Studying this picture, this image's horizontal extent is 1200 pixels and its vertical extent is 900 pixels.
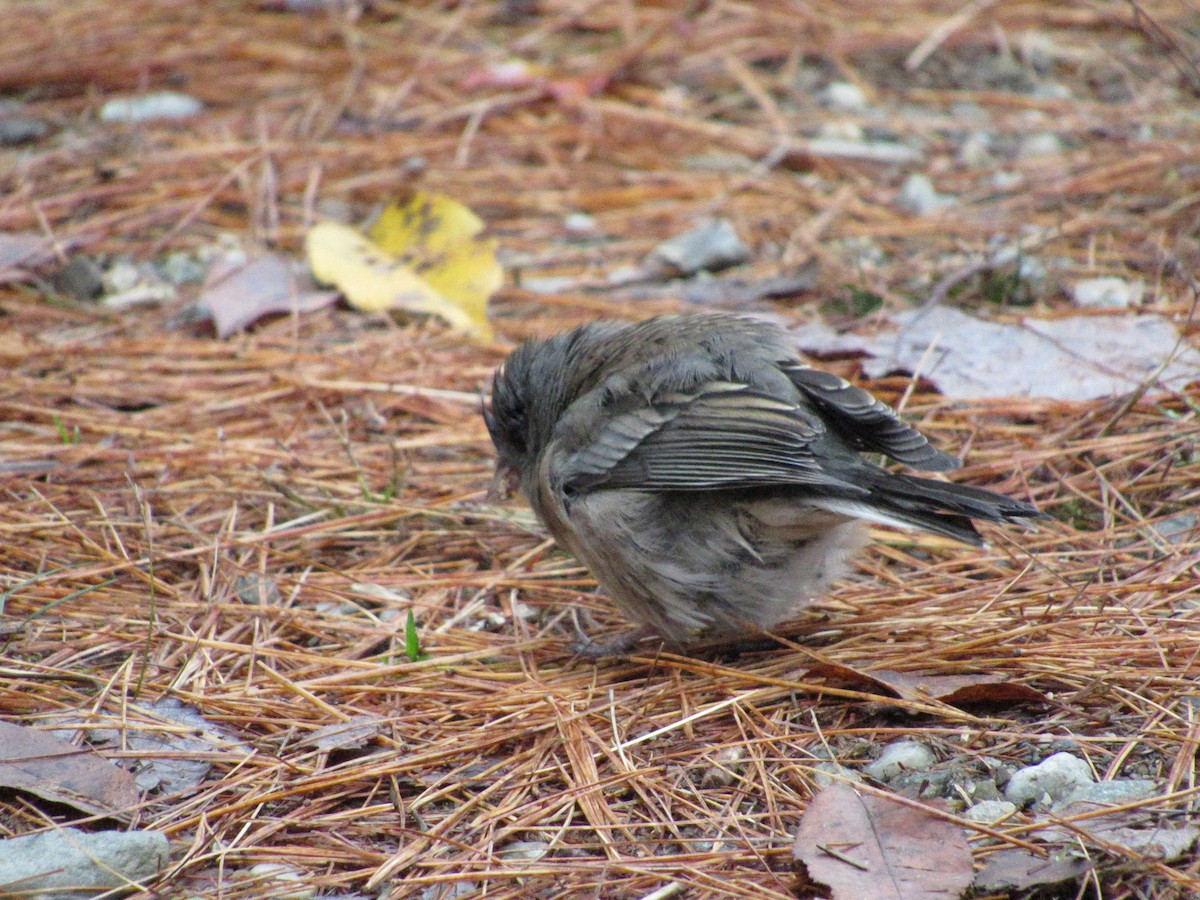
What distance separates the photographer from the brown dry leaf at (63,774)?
7.44ft

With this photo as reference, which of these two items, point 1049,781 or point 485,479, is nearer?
point 1049,781

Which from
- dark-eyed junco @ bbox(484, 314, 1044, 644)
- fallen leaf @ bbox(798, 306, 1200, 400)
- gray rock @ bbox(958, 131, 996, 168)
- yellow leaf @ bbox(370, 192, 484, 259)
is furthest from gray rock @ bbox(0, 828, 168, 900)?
gray rock @ bbox(958, 131, 996, 168)

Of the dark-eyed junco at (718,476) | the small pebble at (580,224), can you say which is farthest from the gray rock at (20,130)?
the dark-eyed junco at (718,476)

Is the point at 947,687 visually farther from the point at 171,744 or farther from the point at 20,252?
the point at 20,252

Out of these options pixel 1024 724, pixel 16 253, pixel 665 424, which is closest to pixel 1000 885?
pixel 1024 724

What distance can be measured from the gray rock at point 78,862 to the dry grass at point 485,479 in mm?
66

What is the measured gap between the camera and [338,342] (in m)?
4.56

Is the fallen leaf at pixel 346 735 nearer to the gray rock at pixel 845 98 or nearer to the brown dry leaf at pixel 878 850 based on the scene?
the brown dry leaf at pixel 878 850

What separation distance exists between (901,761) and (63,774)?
63.0 inches

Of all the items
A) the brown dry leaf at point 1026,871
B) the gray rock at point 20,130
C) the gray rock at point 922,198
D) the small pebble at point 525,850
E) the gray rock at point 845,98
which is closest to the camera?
the brown dry leaf at point 1026,871

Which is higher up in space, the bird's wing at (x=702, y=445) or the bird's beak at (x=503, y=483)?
the bird's wing at (x=702, y=445)

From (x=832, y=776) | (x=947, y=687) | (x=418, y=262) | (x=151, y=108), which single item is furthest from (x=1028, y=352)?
(x=151, y=108)

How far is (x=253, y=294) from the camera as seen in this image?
467 centimetres

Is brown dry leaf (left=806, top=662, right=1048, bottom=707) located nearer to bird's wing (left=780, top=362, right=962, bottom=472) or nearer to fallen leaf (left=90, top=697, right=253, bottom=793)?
bird's wing (left=780, top=362, right=962, bottom=472)
